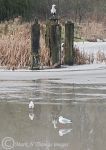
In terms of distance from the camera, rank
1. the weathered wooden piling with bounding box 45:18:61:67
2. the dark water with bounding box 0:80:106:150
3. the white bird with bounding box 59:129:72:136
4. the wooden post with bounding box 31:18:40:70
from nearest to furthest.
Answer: the dark water with bounding box 0:80:106:150
the white bird with bounding box 59:129:72:136
the wooden post with bounding box 31:18:40:70
the weathered wooden piling with bounding box 45:18:61:67

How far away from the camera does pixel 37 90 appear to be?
1218 cm

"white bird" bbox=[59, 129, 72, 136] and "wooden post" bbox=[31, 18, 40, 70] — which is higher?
"wooden post" bbox=[31, 18, 40, 70]

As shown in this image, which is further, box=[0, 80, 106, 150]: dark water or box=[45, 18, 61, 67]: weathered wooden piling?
box=[45, 18, 61, 67]: weathered wooden piling

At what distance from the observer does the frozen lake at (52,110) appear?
24.0 feet

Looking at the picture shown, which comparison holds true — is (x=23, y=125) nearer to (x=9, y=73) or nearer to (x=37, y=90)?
(x=37, y=90)

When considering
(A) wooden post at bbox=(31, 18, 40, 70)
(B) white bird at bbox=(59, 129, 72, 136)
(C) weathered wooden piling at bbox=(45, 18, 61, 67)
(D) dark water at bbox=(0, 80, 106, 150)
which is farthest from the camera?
(C) weathered wooden piling at bbox=(45, 18, 61, 67)

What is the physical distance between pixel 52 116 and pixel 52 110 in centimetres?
57

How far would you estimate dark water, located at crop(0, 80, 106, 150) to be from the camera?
727 cm

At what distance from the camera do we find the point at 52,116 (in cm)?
904

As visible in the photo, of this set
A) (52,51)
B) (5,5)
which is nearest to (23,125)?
(52,51)

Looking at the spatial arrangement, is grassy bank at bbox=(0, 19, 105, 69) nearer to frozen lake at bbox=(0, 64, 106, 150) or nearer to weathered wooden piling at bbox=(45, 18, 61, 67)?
weathered wooden piling at bbox=(45, 18, 61, 67)

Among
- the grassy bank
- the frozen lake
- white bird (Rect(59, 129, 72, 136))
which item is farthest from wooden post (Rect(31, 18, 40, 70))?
white bird (Rect(59, 129, 72, 136))

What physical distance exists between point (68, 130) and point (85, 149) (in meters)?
1.14

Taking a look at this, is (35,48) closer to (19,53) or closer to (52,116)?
(19,53)
